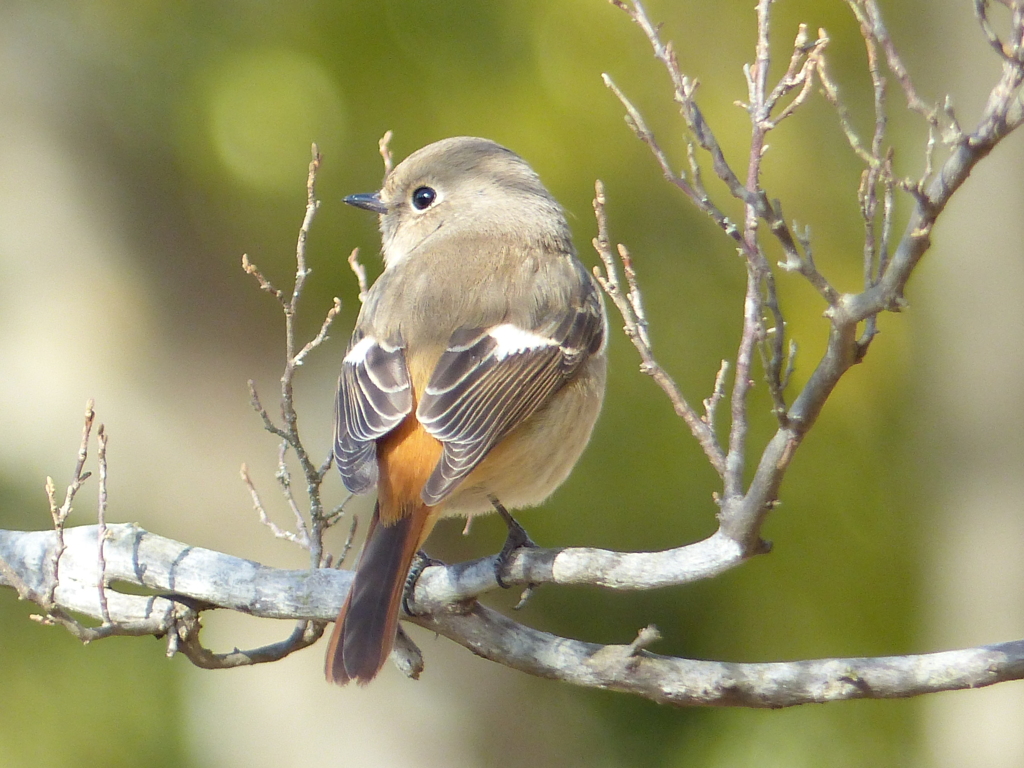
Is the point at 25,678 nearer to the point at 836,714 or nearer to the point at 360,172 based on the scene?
the point at 360,172

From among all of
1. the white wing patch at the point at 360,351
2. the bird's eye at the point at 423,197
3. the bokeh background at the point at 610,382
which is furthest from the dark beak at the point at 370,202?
the bokeh background at the point at 610,382

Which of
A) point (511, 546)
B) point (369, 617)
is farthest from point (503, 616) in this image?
point (369, 617)

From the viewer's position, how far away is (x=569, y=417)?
336 centimetres

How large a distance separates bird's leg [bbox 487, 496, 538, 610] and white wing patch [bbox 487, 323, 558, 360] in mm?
442

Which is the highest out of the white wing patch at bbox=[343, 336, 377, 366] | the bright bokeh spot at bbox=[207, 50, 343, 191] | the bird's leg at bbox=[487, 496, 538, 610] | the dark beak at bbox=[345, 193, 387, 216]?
the bright bokeh spot at bbox=[207, 50, 343, 191]

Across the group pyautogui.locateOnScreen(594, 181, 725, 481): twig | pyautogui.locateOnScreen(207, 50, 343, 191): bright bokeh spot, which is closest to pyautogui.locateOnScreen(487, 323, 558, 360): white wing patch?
pyautogui.locateOnScreen(594, 181, 725, 481): twig

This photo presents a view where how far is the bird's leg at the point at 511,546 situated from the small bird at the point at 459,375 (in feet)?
0.04

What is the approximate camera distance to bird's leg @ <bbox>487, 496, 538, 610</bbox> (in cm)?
284

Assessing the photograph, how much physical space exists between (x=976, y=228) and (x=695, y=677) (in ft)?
15.8

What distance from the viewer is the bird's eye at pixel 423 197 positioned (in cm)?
418

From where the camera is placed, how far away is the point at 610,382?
6.25 meters

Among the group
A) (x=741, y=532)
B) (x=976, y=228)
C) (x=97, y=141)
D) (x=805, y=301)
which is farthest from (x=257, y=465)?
(x=741, y=532)

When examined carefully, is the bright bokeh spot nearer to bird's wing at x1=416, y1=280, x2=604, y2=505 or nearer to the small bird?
the small bird

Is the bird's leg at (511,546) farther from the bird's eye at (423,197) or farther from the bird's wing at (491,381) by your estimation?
the bird's eye at (423,197)
